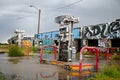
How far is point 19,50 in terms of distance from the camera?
27.2 m

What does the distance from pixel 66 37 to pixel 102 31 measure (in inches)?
906

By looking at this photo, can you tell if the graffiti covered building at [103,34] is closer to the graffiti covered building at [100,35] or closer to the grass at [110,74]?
the graffiti covered building at [100,35]

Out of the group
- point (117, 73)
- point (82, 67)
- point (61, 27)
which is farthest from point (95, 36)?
point (117, 73)

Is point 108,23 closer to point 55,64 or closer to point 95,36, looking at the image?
point 95,36

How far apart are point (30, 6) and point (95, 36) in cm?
1321

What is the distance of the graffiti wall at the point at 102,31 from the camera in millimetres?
37406

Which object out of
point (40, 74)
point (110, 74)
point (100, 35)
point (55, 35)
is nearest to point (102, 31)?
point (100, 35)

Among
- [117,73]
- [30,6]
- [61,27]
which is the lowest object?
[117,73]

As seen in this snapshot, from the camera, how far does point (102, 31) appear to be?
132 feet

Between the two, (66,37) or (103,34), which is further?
(103,34)

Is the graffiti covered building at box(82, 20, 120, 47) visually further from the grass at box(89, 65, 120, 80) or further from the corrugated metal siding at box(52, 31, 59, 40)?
the grass at box(89, 65, 120, 80)

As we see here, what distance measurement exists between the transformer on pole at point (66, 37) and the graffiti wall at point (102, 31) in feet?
66.1

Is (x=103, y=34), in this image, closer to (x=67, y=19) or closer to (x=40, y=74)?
(x=67, y=19)

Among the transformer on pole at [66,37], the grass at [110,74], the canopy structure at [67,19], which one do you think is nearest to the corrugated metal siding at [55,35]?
the canopy structure at [67,19]
